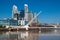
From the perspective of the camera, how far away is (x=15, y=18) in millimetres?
52688

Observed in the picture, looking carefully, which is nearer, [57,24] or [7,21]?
[7,21]

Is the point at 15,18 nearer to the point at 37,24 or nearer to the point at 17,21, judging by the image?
the point at 17,21

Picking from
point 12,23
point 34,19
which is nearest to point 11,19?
point 12,23

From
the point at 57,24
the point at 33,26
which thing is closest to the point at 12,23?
the point at 33,26

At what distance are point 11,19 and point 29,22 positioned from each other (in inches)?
154

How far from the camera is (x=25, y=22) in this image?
50375 millimetres

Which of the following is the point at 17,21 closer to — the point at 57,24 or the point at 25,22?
the point at 25,22

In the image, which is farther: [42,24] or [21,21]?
[42,24]

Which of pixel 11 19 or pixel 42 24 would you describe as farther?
pixel 42 24

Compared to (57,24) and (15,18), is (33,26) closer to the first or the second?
(15,18)

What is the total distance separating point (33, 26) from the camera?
51000mm

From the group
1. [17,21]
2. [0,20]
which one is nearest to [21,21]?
[17,21]

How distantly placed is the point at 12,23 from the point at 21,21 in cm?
210

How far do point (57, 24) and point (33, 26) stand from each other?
8.81m
